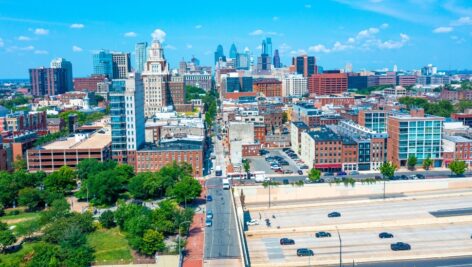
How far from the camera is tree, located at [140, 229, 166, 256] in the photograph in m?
39.2

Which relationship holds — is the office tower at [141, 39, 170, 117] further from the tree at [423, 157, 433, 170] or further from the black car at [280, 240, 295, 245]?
the black car at [280, 240, 295, 245]

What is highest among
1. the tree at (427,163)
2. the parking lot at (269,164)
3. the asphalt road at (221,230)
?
the tree at (427,163)

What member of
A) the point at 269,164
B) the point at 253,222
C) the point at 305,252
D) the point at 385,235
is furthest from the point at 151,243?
the point at 269,164

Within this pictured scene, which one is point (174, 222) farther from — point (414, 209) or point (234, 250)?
point (414, 209)

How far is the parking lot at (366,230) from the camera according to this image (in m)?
40.6

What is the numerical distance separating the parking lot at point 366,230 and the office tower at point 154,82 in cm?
6592

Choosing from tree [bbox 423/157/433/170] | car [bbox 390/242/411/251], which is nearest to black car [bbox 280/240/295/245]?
car [bbox 390/242/411/251]

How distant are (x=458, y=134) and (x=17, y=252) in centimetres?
6839

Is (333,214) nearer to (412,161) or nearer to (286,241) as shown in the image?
(286,241)

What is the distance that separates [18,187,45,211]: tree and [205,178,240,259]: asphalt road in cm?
1962

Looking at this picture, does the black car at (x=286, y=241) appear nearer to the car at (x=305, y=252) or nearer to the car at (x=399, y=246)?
the car at (x=305, y=252)

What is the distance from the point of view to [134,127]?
69.0 m

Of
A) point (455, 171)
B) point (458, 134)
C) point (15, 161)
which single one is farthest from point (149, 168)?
point (458, 134)

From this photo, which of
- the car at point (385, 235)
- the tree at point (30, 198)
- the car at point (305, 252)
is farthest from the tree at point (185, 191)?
the car at point (385, 235)
